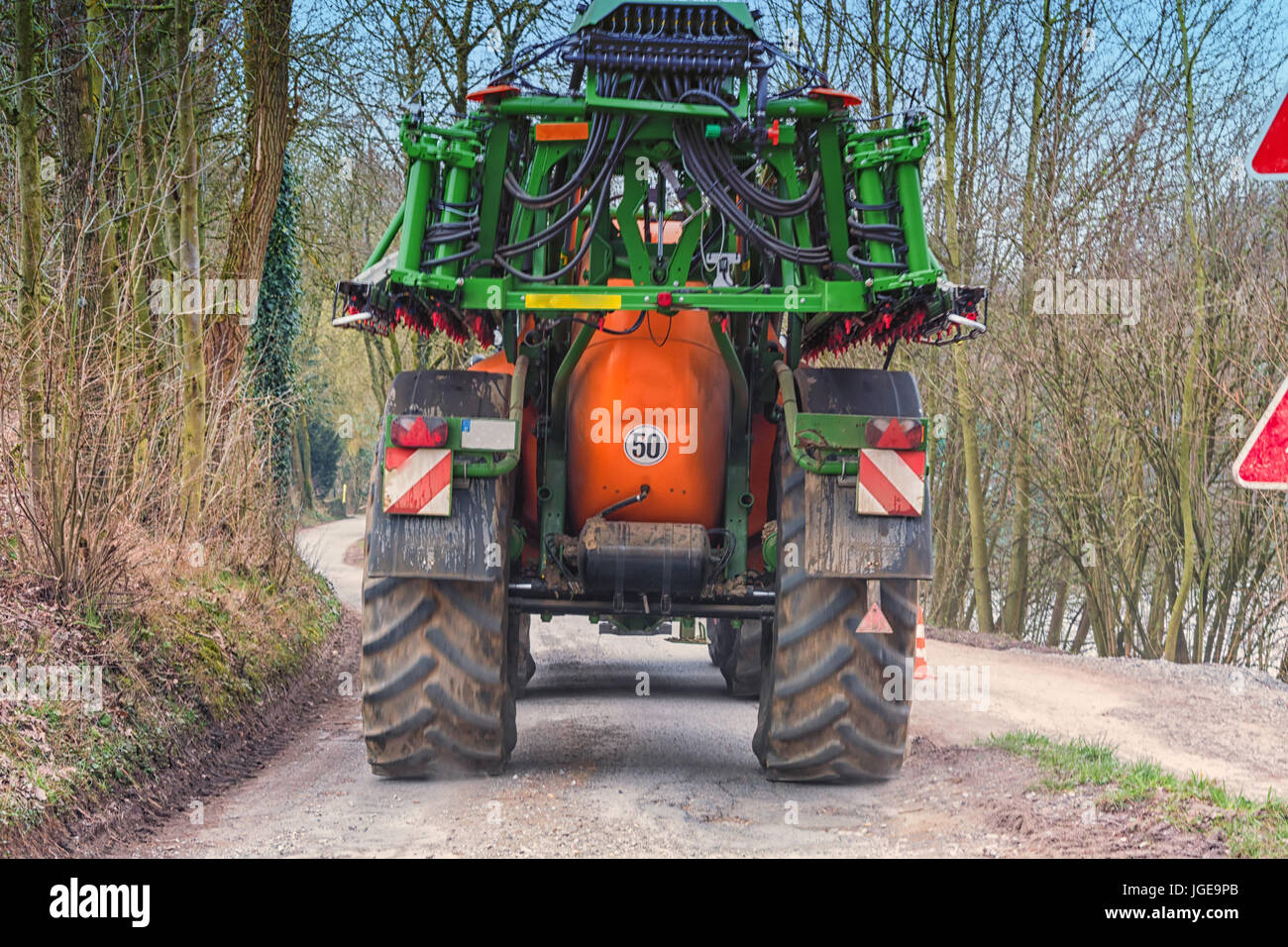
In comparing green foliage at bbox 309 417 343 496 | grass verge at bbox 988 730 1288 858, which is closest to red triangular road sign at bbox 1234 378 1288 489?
grass verge at bbox 988 730 1288 858

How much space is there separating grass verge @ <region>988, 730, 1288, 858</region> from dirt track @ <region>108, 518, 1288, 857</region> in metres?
→ 0.12

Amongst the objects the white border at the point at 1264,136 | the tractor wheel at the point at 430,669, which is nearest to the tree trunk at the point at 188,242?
the tractor wheel at the point at 430,669

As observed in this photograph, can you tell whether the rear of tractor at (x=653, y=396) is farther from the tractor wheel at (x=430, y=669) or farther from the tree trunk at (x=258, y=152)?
the tree trunk at (x=258, y=152)

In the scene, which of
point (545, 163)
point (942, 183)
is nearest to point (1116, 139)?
point (942, 183)

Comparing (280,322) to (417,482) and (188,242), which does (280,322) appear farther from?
(417,482)

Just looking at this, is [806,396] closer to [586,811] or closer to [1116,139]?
[586,811]

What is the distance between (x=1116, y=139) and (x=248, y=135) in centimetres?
1175

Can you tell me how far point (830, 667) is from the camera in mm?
6676

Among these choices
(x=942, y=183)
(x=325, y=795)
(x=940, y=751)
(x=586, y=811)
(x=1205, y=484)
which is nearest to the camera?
(x=586, y=811)

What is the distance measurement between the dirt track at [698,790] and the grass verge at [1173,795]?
121 mm

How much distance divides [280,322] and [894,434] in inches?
425

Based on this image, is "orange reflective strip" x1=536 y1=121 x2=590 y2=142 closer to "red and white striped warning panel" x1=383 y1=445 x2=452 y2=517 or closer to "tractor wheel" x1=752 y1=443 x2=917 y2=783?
"red and white striped warning panel" x1=383 y1=445 x2=452 y2=517

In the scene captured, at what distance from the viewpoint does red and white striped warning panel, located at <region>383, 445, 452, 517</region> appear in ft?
21.1

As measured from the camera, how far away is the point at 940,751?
26.7 ft
